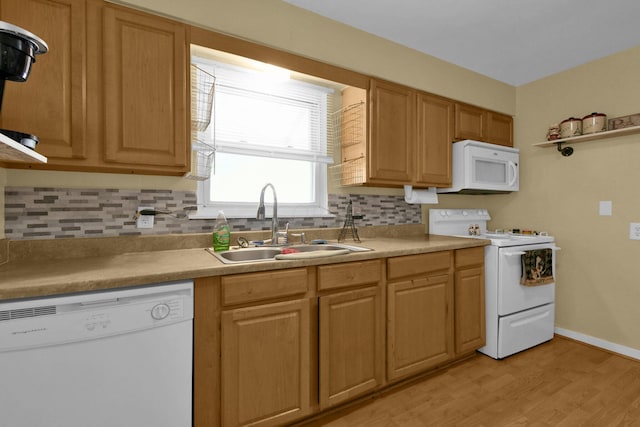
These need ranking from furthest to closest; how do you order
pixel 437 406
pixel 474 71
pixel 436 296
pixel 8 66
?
pixel 474 71 → pixel 436 296 → pixel 437 406 → pixel 8 66

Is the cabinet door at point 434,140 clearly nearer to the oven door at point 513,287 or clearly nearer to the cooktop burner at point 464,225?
the cooktop burner at point 464,225

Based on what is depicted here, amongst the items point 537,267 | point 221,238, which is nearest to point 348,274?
point 221,238

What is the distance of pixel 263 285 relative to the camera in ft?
4.65

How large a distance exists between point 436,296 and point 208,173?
1681 millimetres

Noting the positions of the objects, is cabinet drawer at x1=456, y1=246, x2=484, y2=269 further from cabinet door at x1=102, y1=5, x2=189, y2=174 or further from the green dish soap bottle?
cabinet door at x1=102, y1=5, x2=189, y2=174

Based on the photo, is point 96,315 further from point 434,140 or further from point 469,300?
point 434,140

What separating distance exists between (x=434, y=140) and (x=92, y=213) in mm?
2435

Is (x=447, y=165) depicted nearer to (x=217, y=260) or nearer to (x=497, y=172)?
(x=497, y=172)

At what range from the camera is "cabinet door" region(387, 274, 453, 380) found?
185cm

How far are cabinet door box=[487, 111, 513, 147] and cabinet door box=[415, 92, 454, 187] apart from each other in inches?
22.8

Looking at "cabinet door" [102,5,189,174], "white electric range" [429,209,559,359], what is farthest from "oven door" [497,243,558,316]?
"cabinet door" [102,5,189,174]

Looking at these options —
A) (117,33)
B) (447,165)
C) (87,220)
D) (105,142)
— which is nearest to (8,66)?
(105,142)

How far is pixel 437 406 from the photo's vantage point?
5.78 feet

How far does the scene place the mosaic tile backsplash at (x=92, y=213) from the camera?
1481 mm
